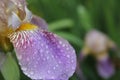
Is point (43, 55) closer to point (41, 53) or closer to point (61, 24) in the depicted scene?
point (41, 53)

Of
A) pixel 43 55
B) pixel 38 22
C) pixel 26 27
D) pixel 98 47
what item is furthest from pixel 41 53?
pixel 98 47

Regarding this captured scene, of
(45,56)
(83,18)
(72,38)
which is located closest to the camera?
(45,56)

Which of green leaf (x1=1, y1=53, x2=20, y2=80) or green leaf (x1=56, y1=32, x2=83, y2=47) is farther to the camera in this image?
green leaf (x1=56, y1=32, x2=83, y2=47)

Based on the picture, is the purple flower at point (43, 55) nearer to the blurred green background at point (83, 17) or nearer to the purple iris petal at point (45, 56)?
the purple iris petal at point (45, 56)

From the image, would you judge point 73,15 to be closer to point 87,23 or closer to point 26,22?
point 87,23

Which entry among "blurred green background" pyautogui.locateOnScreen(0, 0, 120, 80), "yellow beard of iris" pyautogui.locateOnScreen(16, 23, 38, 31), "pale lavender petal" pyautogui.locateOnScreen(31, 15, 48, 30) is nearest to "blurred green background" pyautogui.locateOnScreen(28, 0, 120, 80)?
"blurred green background" pyautogui.locateOnScreen(0, 0, 120, 80)

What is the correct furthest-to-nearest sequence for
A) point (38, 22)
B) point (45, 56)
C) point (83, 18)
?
point (83, 18)
point (38, 22)
point (45, 56)

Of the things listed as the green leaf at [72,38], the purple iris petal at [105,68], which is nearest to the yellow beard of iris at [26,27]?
the green leaf at [72,38]

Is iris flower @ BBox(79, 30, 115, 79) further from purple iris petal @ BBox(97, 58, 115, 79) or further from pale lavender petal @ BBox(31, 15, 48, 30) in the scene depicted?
pale lavender petal @ BBox(31, 15, 48, 30)
